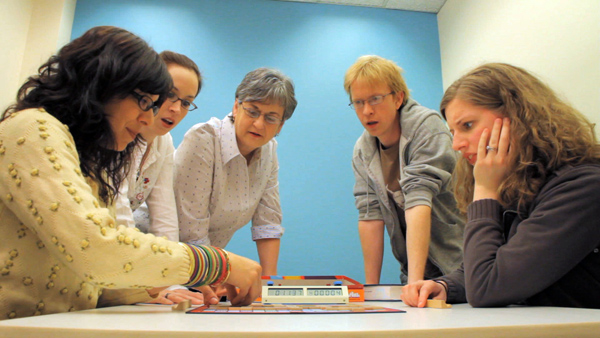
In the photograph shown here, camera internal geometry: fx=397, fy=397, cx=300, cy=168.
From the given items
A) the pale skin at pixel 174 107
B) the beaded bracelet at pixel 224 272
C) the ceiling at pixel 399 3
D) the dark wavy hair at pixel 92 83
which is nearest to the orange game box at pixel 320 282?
the beaded bracelet at pixel 224 272

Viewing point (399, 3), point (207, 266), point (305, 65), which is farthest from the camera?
point (399, 3)

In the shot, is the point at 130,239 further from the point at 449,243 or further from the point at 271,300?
the point at 449,243

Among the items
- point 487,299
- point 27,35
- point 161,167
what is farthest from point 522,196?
point 27,35

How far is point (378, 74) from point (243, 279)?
1031mm

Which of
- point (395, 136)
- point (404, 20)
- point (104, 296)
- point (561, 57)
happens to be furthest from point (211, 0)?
point (104, 296)

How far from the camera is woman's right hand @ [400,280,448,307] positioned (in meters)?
0.81

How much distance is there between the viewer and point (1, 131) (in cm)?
61

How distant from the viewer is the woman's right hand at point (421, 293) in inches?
31.8

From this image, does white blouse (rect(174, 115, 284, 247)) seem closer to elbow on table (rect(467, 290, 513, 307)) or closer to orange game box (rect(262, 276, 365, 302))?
orange game box (rect(262, 276, 365, 302))

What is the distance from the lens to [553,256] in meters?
0.72

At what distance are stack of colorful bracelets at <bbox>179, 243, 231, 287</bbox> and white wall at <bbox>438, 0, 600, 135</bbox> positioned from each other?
4.01 ft

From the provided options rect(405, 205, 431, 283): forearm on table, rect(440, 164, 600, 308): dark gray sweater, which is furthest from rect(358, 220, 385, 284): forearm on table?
rect(440, 164, 600, 308): dark gray sweater

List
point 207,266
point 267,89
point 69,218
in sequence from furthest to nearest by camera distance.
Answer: point 267,89 < point 207,266 < point 69,218

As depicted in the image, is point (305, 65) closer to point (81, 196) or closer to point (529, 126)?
point (529, 126)
